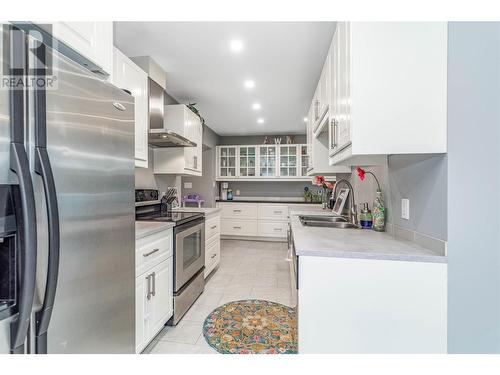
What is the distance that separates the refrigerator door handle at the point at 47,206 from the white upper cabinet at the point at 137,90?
1234 mm

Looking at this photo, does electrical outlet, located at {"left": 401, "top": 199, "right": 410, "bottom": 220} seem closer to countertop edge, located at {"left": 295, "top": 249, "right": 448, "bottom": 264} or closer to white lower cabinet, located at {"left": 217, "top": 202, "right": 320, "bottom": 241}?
countertop edge, located at {"left": 295, "top": 249, "right": 448, "bottom": 264}

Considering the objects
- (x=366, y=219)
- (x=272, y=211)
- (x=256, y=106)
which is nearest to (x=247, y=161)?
(x=272, y=211)

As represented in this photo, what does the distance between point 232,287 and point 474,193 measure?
8.26ft

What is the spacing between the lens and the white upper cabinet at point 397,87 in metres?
1.13

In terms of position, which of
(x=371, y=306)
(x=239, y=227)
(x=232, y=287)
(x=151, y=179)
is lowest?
(x=232, y=287)

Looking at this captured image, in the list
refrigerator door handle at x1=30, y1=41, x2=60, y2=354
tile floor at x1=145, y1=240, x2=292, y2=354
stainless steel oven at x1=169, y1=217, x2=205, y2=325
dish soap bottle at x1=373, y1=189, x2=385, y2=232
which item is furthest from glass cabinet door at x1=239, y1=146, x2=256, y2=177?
refrigerator door handle at x1=30, y1=41, x2=60, y2=354

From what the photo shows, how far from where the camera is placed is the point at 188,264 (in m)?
2.35

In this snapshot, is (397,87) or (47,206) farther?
(397,87)

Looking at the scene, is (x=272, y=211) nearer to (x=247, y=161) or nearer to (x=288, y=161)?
(x=288, y=161)

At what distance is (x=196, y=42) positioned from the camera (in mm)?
2088

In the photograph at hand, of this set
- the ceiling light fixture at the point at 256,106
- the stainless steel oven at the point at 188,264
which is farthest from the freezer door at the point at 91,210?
the ceiling light fixture at the point at 256,106

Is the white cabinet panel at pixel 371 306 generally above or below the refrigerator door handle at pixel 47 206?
below

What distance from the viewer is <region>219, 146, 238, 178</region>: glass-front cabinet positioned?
5664 mm

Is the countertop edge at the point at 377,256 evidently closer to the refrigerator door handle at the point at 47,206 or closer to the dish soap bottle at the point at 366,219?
the dish soap bottle at the point at 366,219
